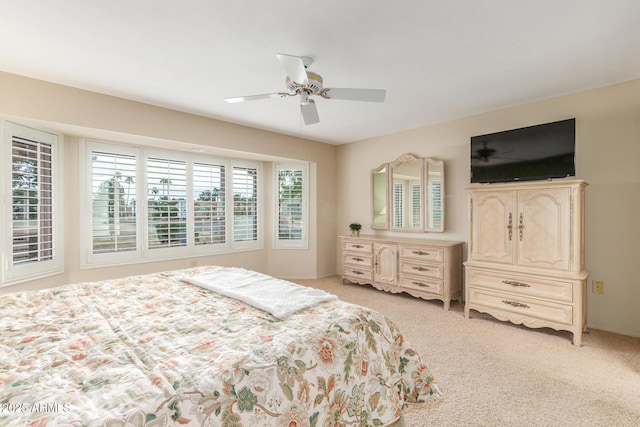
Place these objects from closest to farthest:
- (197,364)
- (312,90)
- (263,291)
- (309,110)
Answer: (197,364) → (263,291) → (312,90) → (309,110)

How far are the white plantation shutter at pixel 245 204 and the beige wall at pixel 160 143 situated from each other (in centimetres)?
24

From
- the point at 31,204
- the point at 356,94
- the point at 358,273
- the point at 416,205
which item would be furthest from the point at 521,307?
the point at 31,204

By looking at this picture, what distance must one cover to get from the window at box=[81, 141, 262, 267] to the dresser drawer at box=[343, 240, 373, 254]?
154cm

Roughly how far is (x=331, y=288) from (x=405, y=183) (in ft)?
6.40

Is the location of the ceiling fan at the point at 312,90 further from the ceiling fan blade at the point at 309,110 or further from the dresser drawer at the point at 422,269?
the dresser drawer at the point at 422,269

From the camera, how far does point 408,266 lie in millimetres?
4090

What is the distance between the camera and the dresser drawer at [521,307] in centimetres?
283

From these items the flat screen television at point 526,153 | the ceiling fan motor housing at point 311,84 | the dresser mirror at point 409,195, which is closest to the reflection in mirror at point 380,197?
the dresser mirror at point 409,195

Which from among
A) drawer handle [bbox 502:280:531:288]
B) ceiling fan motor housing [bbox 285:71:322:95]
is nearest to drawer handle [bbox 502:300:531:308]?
drawer handle [bbox 502:280:531:288]

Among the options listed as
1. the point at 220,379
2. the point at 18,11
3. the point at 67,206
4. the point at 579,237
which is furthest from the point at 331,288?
the point at 18,11

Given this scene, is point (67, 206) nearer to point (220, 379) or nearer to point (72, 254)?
point (72, 254)

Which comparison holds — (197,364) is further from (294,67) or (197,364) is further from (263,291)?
(294,67)

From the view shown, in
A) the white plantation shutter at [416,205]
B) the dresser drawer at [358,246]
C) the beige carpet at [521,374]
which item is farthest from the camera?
the dresser drawer at [358,246]

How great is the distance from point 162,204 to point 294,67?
3008mm
